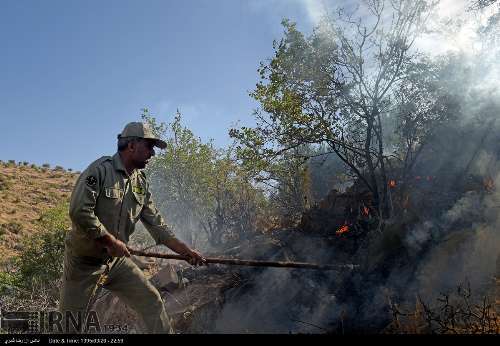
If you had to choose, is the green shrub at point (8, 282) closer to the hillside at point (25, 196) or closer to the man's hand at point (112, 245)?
the hillside at point (25, 196)

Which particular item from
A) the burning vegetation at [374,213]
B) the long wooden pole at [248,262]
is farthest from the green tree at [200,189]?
the long wooden pole at [248,262]

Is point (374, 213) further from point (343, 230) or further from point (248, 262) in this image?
point (248, 262)

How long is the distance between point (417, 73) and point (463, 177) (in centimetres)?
236

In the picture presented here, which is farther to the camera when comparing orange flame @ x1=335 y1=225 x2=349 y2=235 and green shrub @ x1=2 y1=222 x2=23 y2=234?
green shrub @ x1=2 y1=222 x2=23 y2=234

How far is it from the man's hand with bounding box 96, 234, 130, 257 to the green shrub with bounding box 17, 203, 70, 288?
7.60 metres

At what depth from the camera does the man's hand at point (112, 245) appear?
3395 millimetres

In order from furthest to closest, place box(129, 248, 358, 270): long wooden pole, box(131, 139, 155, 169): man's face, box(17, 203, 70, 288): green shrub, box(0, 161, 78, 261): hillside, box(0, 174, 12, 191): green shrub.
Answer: box(0, 174, 12, 191): green shrub < box(0, 161, 78, 261): hillside < box(17, 203, 70, 288): green shrub < box(129, 248, 358, 270): long wooden pole < box(131, 139, 155, 169): man's face

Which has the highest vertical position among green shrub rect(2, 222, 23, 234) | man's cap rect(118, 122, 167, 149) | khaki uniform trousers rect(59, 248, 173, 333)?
green shrub rect(2, 222, 23, 234)

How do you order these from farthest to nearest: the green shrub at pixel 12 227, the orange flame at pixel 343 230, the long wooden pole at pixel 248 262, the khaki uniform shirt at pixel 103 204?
1. the green shrub at pixel 12 227
2. the orange flame at pixel 343 230
3. the long wooden pole at pixel 248 262
4. the khaki uniform shirt at pixel 103 204

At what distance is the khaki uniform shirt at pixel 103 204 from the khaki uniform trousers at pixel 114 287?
13cm

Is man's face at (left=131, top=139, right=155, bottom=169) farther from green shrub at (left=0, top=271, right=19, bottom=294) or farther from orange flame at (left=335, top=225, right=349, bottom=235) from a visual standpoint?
Answer: green shrub at (left=0, top=271, right=19, bottom=294)

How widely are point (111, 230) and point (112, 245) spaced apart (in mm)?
255

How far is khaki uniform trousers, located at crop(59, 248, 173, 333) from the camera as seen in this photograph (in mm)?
3576

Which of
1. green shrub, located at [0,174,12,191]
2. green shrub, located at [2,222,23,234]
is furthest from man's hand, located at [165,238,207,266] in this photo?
green shrub, located at [0,174,12,191]
